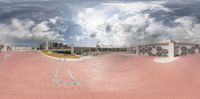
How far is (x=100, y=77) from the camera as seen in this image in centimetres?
630

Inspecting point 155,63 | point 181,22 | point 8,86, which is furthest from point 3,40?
point 181,22

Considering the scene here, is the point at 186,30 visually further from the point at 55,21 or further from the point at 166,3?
the point at 55,21

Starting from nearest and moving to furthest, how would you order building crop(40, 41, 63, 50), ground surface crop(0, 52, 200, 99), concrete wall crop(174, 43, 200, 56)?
ground surface crop(0, 52, 200, 99) → building crop(40, 41, 63, 50) → concrete wall crop(174, 43, 200, 56)

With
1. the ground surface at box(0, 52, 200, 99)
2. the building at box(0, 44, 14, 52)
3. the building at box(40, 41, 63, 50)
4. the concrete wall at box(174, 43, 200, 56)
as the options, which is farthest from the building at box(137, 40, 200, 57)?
the building at box(0, 44, 14, 52)

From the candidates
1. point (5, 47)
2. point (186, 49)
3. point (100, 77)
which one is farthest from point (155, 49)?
point (5, 47)

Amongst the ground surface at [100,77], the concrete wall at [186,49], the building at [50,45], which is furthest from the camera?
the concrete wall at [186,49]

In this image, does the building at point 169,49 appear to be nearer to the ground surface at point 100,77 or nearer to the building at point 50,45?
the ground surface at point 100,77

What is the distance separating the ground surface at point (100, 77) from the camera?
229 inches

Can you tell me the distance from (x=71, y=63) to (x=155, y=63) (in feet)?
5.06

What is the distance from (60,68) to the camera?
21.0ft

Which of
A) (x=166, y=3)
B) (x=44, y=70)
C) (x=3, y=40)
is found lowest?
(x=44, y=70)

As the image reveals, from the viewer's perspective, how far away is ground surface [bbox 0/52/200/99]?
583 centimetres

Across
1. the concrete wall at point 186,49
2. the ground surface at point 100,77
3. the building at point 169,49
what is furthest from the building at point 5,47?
the concrete wall at point 186,49

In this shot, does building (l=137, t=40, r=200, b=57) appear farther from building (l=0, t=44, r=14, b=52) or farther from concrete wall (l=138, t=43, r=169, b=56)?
building (l=0, t=44, r=14, b=52)
